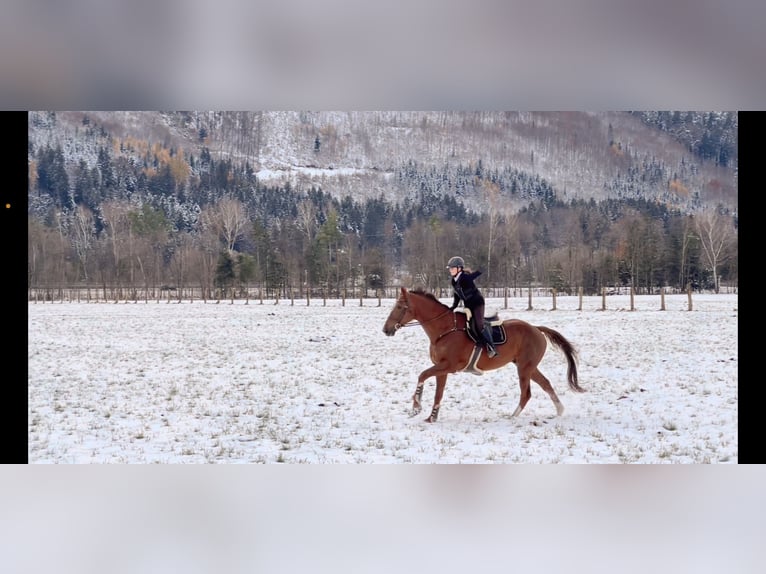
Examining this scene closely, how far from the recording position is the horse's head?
6.97m

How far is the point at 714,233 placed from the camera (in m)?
18.8

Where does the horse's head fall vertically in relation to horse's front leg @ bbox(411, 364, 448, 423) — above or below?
above

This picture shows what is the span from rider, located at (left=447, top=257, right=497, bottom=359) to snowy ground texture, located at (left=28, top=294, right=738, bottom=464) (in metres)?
1.10

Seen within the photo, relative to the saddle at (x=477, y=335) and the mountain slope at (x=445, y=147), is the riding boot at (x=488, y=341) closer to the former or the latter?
the saddle at (x=477, y=335)

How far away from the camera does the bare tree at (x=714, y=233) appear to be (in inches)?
738

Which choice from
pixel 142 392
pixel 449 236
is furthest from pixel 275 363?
pixel 449 236

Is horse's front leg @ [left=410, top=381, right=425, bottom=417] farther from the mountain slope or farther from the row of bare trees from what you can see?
the mountain slope

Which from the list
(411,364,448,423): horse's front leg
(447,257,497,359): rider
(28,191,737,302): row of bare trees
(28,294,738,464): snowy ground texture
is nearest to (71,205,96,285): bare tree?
(28,191,737,302): row of bare trees

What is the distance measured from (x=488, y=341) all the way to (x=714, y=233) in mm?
15288
